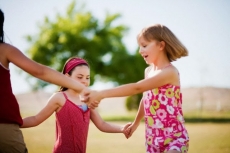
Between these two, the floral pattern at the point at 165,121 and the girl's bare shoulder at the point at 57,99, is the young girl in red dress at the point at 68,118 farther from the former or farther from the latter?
the floral pattern at the point at 165,121

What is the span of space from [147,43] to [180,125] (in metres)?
0.97

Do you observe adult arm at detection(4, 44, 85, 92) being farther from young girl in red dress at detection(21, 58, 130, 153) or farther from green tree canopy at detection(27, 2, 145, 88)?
green tree canopy at detection(27, 2, 145, 88)

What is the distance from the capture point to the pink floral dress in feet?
11.8

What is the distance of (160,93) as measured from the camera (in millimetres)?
3762

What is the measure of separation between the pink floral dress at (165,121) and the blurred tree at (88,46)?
32.3 metres

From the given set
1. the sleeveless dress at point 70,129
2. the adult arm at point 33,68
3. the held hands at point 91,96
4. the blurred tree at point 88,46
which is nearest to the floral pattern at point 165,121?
the held hands at point 91,96

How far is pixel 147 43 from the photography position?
155 inches

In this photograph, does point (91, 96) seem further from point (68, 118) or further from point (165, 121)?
point (165, 121)

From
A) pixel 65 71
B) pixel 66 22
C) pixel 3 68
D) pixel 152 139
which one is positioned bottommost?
pixel 152 139

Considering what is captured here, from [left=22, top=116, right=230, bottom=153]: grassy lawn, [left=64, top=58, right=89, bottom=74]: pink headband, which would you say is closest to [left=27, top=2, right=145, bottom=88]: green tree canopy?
[left=22, top=116, right=230, bottom=153]: grassy lawn

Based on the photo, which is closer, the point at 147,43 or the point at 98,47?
the point at 147,43

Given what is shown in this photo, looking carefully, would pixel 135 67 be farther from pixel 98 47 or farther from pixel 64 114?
pixel 64 114

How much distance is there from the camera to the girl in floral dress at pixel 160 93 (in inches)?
142

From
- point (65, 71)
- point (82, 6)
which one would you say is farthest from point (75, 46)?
point (65, 71)
